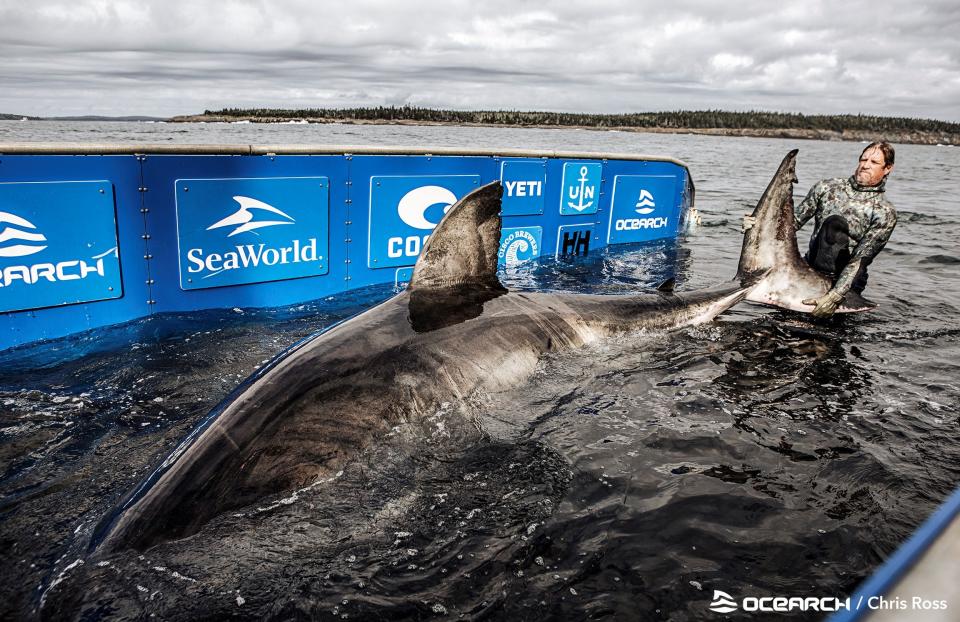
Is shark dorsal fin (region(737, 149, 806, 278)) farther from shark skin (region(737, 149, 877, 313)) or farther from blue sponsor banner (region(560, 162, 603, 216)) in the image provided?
blue sponsor banner (region(560, 162, 603, 216))

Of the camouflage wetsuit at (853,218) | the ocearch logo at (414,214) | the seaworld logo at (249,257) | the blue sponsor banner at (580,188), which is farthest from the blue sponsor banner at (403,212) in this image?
the camouflage wetsuit at (853,218)

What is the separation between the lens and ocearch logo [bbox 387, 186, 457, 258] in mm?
8156

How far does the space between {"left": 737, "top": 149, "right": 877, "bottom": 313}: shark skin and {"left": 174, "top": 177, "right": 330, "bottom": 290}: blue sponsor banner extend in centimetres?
491

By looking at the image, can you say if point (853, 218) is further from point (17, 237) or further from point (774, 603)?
point (17, 237)

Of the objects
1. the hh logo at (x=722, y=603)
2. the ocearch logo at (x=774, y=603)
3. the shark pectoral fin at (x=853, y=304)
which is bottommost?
the hh logo at (x=722, y=603)

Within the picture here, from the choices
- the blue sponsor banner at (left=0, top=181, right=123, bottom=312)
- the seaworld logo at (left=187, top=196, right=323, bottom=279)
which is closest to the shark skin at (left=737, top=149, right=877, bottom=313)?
the seaworld logo at (left=187, top=196, right=323, bottom=279)

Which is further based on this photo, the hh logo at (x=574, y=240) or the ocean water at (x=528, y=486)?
the hh logo at (x=574, y=240)

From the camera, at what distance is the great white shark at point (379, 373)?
2732 millimetres

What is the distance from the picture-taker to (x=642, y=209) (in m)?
11.5

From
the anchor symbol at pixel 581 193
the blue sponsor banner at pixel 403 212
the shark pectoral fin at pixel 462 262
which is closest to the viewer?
the shark pectoral fin at pixel 462 262

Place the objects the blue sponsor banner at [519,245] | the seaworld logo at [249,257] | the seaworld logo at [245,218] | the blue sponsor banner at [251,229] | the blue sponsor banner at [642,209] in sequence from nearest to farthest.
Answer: the blue sponsor banner at [251,229] → the seaworld logo at [249,257] → the seaworld logo at [245,218] → the blue sponsor banner at [519,245] → the blue sponsor banner at [642,209]

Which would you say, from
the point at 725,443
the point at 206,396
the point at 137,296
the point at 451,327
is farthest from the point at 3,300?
the point at 725,443

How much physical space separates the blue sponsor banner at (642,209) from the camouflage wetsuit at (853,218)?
351cm

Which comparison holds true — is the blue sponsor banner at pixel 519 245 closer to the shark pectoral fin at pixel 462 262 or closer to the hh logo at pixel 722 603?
the shark pectoral fin at pixel 462 262
